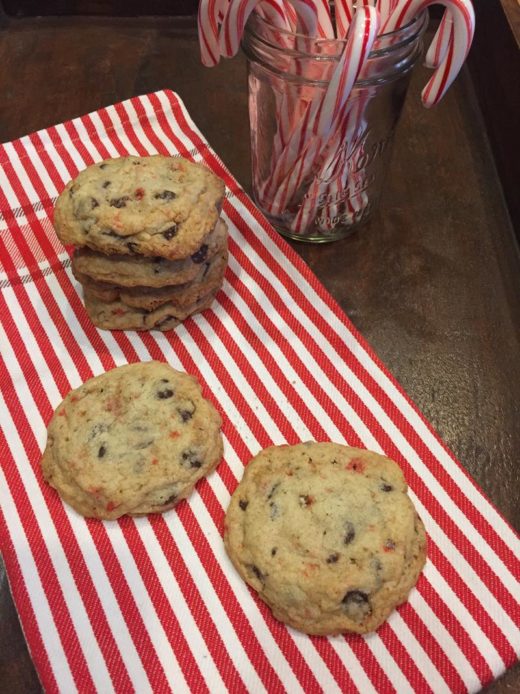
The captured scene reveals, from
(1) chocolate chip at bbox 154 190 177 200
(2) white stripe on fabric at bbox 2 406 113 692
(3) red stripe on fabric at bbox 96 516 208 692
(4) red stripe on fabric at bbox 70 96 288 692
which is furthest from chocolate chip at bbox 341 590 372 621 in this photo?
(4) red stripe on fabric at bbox 70 96 288 692

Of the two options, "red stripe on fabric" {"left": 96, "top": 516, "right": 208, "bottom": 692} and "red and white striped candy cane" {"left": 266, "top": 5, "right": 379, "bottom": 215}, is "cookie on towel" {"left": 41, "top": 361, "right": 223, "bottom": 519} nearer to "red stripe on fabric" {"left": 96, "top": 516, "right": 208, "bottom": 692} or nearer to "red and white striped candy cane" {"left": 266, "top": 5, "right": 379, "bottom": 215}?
"red stripe on fabric" {"left": 96, "top": 516, "right": 208, "bottom": 692}

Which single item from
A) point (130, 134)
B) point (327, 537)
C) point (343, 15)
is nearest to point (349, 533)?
point (327, 537)

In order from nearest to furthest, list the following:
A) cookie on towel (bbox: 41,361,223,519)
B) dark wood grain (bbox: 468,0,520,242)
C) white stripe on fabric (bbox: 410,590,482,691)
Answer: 1. white stripe on fabric (bbox: 410,590,482,691)
2. cookie on towel (bbox: 41,361,223,519)
3. dark wood grain (bbox: 468,0,520,242)

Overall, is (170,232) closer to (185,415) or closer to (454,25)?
(185,415)

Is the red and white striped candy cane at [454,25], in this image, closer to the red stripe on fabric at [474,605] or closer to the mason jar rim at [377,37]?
the mason jar rim at [377,37]

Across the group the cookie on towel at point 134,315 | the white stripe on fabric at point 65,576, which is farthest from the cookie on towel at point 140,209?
the white stripe on fabric at point 65,576

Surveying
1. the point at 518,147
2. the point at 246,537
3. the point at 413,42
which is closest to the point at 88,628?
the point at 246,537
